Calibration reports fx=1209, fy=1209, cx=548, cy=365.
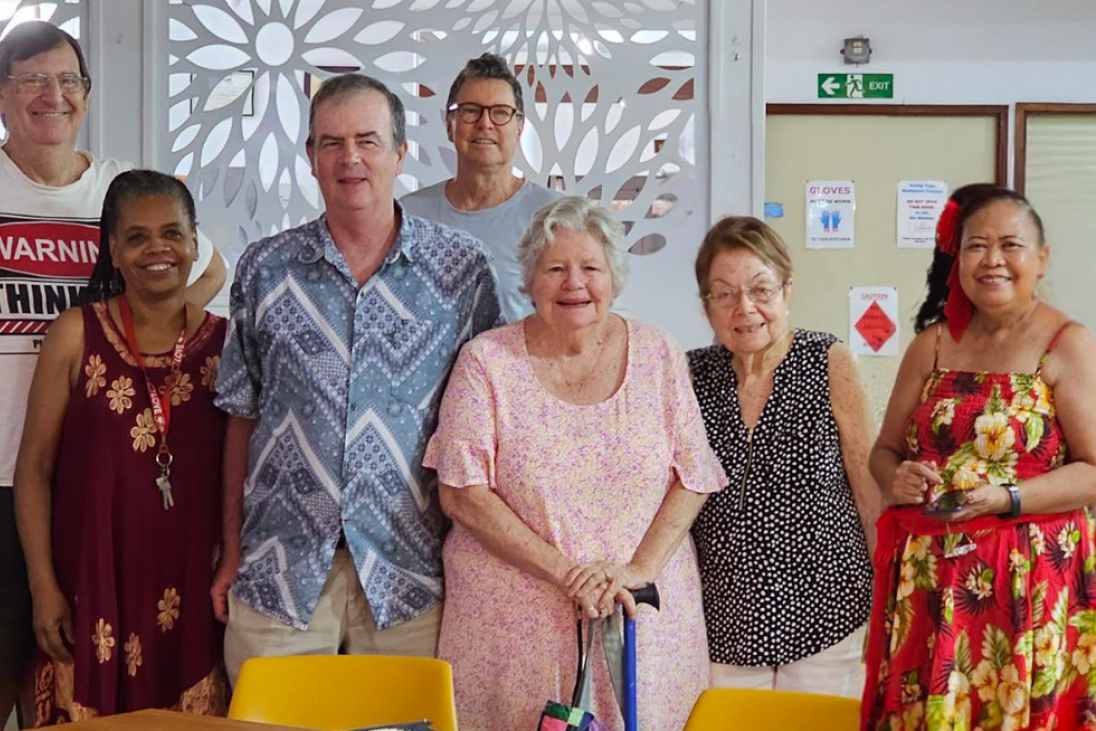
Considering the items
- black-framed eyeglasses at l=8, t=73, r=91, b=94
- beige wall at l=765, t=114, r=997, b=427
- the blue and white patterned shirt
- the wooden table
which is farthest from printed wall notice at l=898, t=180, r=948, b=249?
the wooden table

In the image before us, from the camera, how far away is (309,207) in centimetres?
379

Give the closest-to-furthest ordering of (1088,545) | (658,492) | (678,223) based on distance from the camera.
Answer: (1088,545) → (658,492) → (678,223)

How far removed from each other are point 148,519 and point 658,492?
1134 mm

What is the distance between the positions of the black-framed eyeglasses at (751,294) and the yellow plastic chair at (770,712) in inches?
34.2

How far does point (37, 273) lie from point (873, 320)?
3838 millimetres

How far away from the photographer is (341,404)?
2.50m

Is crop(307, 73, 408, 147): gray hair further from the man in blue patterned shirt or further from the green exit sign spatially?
the green exit sign

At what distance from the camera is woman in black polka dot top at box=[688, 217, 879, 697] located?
8.23ft

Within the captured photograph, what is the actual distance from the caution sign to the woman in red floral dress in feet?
6.52

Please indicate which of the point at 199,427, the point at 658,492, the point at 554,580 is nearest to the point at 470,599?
the point at 554,580

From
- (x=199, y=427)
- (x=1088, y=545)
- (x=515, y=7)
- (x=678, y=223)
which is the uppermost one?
(x=515, y=7)

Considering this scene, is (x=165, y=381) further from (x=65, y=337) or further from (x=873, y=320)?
(x=873, y=320)

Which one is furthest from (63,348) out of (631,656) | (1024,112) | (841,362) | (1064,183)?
(1064,183)

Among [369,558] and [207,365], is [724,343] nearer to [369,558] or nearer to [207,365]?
[369,558]
